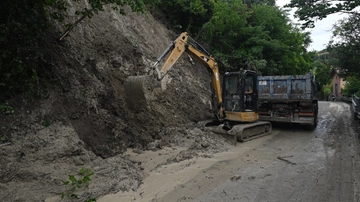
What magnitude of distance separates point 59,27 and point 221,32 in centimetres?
1030

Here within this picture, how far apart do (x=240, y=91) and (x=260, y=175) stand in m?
4.24

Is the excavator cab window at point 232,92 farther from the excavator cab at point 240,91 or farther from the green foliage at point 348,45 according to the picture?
the green foliage at point 348,45

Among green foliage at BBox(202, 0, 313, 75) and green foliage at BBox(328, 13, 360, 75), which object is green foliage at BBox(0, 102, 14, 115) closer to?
green foliage at BBox(202, 0, 313, 75)

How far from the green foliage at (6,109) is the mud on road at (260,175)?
295cm

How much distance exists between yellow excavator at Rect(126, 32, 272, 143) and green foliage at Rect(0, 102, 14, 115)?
16.3 feet

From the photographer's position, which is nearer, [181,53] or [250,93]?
[181,53]

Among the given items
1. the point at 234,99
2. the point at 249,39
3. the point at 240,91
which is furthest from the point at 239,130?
the point at 249,39

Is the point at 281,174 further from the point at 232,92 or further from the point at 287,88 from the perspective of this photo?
the point at 287,88

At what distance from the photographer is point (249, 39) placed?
16547mm

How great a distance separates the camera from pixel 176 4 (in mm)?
15875

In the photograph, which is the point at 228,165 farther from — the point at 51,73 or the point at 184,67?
the point at 184,67

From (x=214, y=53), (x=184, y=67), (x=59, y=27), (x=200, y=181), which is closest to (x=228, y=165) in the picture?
(x=200, y=181)

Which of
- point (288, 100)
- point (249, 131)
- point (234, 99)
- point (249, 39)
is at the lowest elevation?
point (249, 131)

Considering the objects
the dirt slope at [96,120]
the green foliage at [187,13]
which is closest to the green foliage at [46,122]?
the dirt slope at [96,120]
